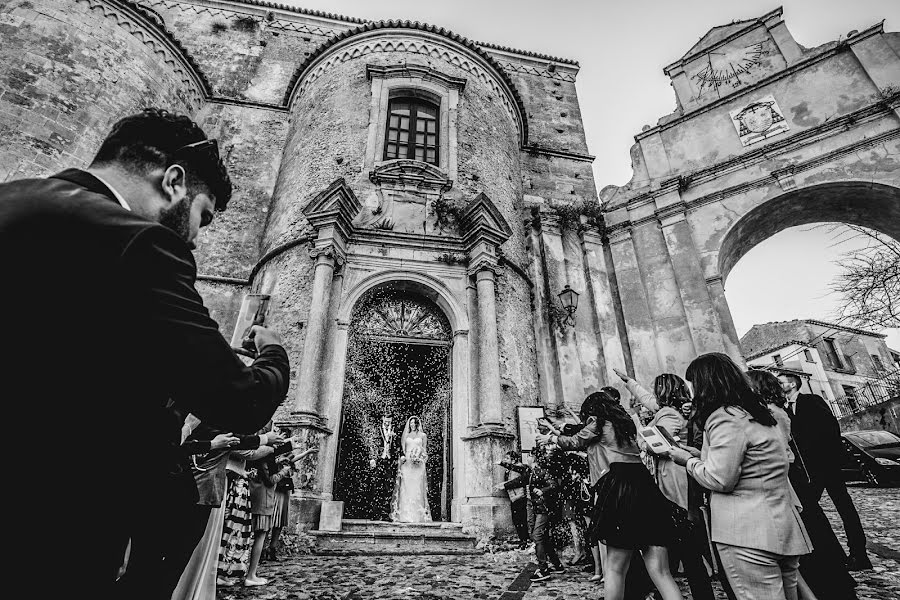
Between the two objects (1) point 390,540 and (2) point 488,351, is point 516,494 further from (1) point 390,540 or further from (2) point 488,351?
(2) point 488,351

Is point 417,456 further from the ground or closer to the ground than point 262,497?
further from the ground

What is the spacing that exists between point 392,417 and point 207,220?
900 cm

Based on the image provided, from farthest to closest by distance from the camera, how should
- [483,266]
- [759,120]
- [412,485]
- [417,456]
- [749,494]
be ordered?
[759,120] → [483,266] → [417,456] → [412,485] → [749,494]

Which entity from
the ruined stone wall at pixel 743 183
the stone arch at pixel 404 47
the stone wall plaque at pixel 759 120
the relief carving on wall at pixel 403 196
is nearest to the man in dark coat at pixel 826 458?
the ruined stone wall at pixel 743 183

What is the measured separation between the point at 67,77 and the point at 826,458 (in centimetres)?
1545

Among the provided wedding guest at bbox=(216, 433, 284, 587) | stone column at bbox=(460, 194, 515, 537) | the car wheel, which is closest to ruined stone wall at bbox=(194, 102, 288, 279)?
stone column at bbox=(460, 194, 515, 537)

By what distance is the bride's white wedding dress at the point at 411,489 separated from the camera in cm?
852

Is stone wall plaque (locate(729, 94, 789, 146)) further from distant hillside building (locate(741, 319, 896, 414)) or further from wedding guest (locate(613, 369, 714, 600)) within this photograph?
distant hillside building (locate(741, 319, 896, 414))

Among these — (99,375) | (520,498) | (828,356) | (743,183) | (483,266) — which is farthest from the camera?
(828,356)

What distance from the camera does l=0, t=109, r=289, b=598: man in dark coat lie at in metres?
0.82

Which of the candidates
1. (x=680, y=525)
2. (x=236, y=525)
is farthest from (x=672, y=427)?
(x=236, y=525)

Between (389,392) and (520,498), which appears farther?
(389,392)

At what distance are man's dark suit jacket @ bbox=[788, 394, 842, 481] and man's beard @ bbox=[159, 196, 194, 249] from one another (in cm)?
579

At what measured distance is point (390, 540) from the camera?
6922 millimetres
